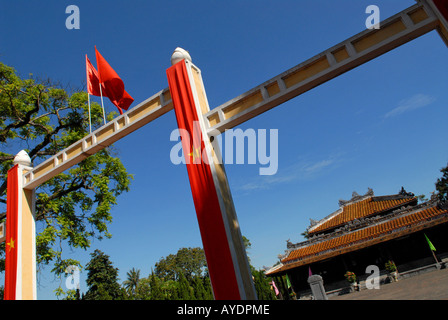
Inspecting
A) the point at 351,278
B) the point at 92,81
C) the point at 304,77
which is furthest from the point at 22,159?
the point at 351,278

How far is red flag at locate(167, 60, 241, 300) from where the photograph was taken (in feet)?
14.8

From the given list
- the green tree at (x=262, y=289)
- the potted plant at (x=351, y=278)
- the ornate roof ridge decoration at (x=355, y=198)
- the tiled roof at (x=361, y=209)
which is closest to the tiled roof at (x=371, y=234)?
the potted plant at (x=351, y=278)

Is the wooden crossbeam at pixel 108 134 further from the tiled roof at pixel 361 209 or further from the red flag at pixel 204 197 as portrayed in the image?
the tiled roof at pixel 361 209

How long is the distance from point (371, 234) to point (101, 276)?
114ft

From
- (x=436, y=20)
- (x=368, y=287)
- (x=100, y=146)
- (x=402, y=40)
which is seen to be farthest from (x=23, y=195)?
(x=368, y=287)

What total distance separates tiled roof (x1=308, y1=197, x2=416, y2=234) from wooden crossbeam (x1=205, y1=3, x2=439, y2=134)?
16.2 metres

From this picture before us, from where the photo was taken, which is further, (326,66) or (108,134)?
(108,134)

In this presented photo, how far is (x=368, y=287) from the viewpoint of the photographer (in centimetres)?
1577

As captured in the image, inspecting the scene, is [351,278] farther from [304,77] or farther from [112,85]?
[112,85]

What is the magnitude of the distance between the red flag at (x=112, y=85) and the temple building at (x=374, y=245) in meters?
14.1

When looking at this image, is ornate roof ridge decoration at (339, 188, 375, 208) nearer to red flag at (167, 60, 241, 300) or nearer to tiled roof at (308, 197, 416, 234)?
tiled roof at (308, 197, 416, 234)

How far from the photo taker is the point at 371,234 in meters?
16.2

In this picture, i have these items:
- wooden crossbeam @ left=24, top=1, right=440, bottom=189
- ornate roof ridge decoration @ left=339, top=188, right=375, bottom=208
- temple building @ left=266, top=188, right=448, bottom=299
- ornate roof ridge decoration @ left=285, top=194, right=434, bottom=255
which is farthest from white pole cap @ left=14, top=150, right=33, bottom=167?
ornate roof ridge decoration @ left=339, top=188, right=375, bottom=208
